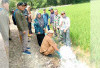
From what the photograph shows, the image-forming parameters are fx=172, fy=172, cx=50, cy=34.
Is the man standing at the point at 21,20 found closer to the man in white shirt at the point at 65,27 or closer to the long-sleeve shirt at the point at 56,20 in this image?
the man in white shirt at the point at 65,27

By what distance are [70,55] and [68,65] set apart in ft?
2.20

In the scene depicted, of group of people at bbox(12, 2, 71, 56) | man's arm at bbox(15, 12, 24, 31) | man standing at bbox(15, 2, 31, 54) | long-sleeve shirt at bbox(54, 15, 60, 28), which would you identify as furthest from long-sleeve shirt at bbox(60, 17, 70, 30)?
man's arm at bbox(15, 12, 24, 31)

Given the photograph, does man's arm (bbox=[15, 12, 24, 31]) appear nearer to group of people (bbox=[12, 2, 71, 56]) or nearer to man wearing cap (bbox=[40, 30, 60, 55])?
group of people (bbox=[12, 2, 71, 56])

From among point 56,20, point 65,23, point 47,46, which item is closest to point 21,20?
point 47,46

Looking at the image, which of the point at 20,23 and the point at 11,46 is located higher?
the point at 20,23

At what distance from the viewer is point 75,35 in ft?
22.0

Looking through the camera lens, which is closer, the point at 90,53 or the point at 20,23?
the point at 20,23

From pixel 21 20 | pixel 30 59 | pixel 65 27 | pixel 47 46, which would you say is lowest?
pixel 30 59

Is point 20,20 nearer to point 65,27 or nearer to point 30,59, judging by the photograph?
point 30,59

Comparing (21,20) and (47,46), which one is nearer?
(21,20)

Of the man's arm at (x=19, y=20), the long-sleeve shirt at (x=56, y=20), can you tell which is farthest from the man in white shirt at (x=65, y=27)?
the man's arm at (x=19, y=20)

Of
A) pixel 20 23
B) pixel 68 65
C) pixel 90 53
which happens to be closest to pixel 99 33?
pixel 90 53

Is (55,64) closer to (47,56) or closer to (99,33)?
(47,56)

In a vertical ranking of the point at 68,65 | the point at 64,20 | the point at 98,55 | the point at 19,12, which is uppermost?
the point at 19,12
